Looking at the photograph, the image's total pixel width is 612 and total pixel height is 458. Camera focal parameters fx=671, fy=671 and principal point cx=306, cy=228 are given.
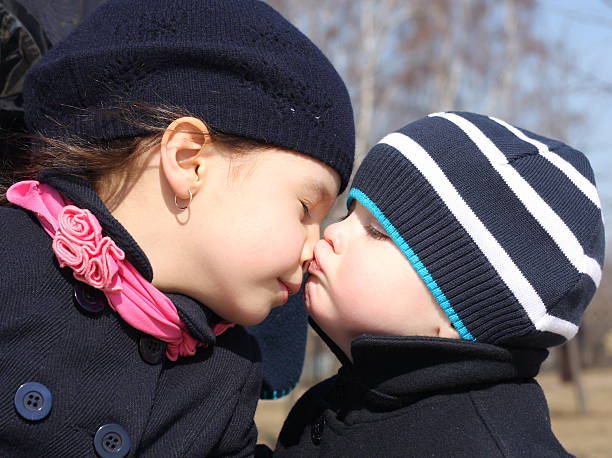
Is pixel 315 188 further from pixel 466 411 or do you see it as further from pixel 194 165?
pixel 466 411

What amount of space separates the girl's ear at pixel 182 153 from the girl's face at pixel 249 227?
0.11 feet

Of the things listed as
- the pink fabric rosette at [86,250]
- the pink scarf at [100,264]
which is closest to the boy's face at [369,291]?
the pink scarf at [100,264]

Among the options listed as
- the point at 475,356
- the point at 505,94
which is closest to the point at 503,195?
the point at 475,356

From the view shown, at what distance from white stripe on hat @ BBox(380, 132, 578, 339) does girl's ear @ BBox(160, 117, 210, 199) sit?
0.54 metres

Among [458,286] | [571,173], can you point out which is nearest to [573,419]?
[571,173]

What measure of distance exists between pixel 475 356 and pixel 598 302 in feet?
45.5

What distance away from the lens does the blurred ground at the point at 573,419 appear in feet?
21.6

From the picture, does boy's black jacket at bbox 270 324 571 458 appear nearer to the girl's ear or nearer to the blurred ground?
the girl's ear

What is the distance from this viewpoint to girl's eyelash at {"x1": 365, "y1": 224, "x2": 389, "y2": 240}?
1740mm

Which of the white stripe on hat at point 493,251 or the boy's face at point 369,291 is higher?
the white stripe on hat at point 493,251

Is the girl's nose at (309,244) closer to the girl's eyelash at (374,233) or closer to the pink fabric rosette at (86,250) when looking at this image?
the girl's eyelash at (374,233)

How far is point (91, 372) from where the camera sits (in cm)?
150

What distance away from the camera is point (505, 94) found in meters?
11.6

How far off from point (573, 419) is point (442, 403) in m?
8.29
